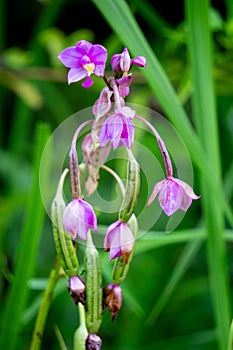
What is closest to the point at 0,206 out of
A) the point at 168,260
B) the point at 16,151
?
the point at 16,151

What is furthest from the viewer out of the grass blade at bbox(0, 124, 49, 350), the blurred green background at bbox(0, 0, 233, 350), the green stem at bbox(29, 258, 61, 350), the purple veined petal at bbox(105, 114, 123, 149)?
the blurred green background at bbox(0, 0, 233, 350)

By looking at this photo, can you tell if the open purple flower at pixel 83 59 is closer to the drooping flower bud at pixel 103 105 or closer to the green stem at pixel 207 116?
the drooping flower bud at pixel 103 105

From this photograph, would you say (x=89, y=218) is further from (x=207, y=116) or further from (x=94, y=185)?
(x=207, y=116)

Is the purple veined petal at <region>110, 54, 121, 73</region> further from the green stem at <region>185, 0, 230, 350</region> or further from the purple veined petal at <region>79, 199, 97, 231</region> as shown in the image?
the green stem at <region>185, 0, 230, 350</region>

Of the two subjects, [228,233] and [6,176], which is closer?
[228,233]

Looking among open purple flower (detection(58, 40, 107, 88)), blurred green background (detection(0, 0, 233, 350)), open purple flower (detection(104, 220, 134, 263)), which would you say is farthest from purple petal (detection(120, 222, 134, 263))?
blurred green background (detection(0, 0, 233, 350))

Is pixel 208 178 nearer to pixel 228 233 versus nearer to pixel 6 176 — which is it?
pixel 228 233

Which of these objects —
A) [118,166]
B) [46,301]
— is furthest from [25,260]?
[118,166]
